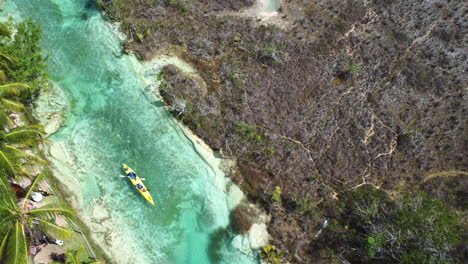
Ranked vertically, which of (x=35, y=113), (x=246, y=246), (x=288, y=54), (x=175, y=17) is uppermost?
(x=288, y=54)

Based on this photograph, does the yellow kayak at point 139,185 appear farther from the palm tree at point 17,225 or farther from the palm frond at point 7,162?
the palm frond at point 7,162

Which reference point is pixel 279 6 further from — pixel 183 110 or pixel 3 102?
pixel 3 102

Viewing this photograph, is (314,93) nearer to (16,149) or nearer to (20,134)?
(20,134)

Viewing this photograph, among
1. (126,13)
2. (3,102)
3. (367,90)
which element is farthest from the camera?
(126,13)

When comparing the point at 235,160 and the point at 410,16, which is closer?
the point at 235,160

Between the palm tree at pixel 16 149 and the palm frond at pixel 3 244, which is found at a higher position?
the palm tree at pixel 16 149

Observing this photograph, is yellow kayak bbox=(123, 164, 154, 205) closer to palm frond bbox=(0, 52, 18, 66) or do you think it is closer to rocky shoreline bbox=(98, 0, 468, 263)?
rocky shoreline bbox=(98, 0, 468, 263)

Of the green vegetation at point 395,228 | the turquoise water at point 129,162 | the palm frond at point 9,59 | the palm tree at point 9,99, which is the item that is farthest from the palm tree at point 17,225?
the green vegetation at point 395,228

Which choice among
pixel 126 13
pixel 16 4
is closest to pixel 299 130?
pixel 126 13
